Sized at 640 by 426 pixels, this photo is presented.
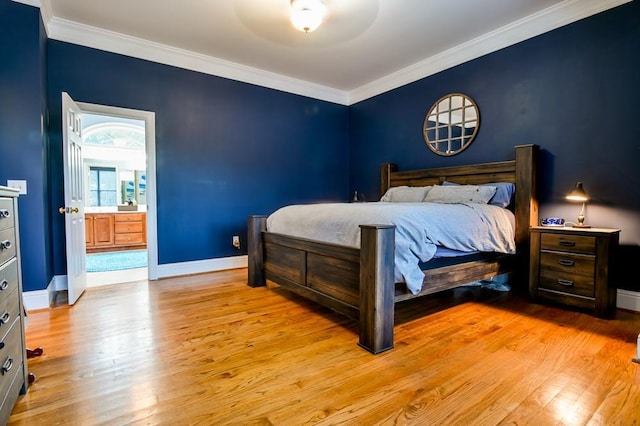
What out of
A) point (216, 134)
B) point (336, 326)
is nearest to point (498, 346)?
point (336, 326)

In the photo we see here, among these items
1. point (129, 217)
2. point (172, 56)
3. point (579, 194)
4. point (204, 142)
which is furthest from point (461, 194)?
point (129, 217)

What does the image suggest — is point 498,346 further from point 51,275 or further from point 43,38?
point 43,38

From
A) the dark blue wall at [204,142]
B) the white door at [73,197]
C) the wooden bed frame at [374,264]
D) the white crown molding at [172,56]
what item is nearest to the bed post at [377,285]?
the wooden bed frame at [374,264]

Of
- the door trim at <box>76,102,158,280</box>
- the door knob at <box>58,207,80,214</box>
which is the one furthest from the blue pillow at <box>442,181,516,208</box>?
the door knob at <box>58,207,80,214</box>

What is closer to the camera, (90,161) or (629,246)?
(629,246)

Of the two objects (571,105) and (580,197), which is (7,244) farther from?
(571,105)

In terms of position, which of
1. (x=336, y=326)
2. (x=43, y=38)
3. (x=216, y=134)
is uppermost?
(x=43, y=38)

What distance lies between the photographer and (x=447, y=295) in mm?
3201

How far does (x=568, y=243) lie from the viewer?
2.68 meters

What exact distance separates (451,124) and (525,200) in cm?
138

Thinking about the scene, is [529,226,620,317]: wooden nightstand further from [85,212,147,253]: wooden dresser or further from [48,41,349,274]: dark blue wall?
[85,212,147,253]: wooden dresser

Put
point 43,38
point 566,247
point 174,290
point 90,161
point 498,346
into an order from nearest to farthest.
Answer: point 498,346 → point 566,247 → point 43,38 → point 174,290 → point 90,161

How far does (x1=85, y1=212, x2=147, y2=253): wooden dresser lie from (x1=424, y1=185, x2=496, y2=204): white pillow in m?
5.85

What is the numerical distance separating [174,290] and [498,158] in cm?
386
